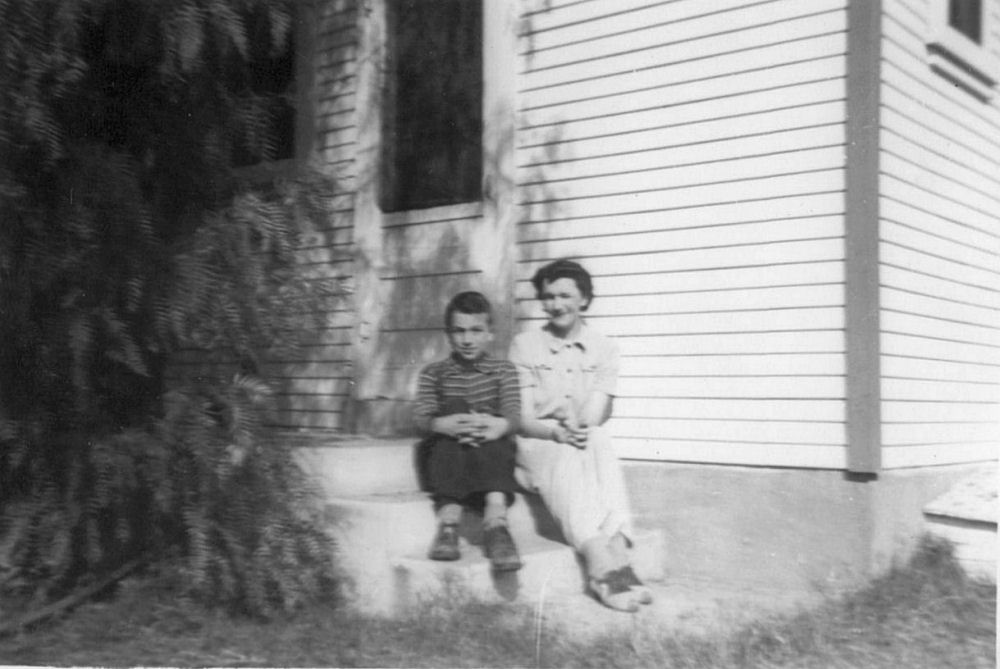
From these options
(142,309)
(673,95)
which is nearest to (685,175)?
(673,95)

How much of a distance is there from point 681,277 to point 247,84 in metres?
2.24

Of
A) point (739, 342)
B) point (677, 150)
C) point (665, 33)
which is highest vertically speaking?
point (665, 33)

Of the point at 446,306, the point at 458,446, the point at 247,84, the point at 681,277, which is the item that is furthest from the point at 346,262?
the point at 681,277

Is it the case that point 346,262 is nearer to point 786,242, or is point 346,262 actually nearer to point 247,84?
point 247,84

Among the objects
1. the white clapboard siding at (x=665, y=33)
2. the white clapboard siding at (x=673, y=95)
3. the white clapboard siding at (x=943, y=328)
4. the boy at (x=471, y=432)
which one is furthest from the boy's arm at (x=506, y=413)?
the white clapboard siding at (x=943, y=328)

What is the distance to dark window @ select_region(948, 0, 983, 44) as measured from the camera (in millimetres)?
4769

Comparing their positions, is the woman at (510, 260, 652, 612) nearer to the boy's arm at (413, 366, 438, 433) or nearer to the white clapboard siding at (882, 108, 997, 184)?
the boy's arm at (413, 366, 438, 433)

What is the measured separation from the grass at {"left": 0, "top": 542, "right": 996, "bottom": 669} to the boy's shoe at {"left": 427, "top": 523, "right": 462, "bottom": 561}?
0.21 metres

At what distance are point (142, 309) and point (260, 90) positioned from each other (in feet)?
5.24

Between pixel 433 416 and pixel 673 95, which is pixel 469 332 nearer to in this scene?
pixel 433 416

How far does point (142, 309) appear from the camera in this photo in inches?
171

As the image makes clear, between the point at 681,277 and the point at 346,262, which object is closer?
the point at 681,277

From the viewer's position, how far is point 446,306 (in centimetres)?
534

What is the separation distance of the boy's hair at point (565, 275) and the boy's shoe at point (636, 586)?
1.27 metres
